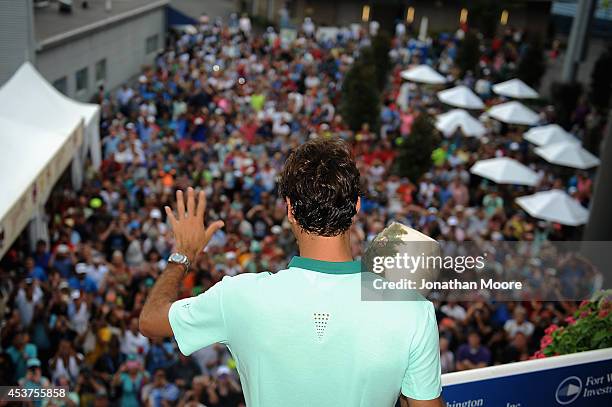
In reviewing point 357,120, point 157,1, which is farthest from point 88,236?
point 157,1

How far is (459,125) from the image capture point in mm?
19453

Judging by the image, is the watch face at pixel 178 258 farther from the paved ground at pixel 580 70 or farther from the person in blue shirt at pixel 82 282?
the paved ground at pixel 580 70

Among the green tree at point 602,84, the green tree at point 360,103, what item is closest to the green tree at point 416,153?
the green tree at point 360,103

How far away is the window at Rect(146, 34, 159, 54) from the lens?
26.7 meters

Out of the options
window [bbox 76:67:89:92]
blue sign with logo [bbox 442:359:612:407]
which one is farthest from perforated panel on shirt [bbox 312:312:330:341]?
window [bbox 76:67:89:92]

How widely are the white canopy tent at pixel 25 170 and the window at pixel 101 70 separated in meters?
8.54

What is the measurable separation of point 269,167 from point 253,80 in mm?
9032

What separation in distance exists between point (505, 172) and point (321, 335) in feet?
47.6

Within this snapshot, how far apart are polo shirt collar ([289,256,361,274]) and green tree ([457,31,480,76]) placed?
26.5 meters

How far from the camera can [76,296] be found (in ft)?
30.6

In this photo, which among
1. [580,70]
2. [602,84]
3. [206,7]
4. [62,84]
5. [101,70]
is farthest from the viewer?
[206,7]

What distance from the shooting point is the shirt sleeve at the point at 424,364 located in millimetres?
1937

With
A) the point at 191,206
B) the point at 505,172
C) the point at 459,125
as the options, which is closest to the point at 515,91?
the point at 459,125

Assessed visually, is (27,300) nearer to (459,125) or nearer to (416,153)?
(416,153)
